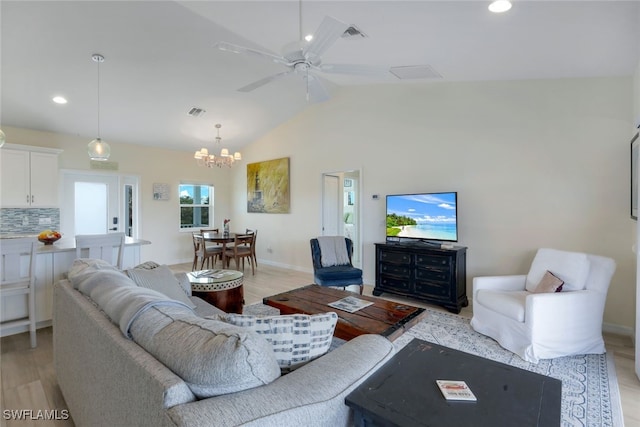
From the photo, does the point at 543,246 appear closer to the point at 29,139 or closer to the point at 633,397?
the point at 633,397

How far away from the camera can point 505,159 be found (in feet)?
13.0

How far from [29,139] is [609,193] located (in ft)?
27.4

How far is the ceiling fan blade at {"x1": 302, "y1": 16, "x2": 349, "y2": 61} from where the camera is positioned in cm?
197

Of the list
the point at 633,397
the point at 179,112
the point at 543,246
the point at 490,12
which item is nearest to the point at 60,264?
the point at 179,112

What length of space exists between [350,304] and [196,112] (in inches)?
178

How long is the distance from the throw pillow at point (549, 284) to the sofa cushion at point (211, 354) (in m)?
2.95

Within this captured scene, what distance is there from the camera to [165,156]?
6949mm

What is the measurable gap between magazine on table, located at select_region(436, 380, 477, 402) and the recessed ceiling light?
259 centimetres

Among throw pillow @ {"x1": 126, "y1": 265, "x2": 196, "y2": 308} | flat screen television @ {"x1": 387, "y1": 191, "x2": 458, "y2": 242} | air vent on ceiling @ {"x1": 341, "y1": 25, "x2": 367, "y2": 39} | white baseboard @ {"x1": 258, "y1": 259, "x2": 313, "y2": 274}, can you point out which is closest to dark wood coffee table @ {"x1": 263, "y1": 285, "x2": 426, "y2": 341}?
throw pillow @ {"x1": 126, "y1": 265, "x2": 196, "y2": 308}

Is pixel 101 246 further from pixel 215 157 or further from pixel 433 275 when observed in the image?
pixel 433 275

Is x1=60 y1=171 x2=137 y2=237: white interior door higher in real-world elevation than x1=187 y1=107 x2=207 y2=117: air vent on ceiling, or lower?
lower

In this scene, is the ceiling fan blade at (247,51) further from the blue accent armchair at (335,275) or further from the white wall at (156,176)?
the white wall at (156,176)

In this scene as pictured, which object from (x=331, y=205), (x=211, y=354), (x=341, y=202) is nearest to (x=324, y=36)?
(x=211, y=354)

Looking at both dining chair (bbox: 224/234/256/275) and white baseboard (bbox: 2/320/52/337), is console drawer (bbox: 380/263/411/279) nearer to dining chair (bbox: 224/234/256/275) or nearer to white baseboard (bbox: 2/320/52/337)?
dining chair (bbox: 224/234/256/275)
